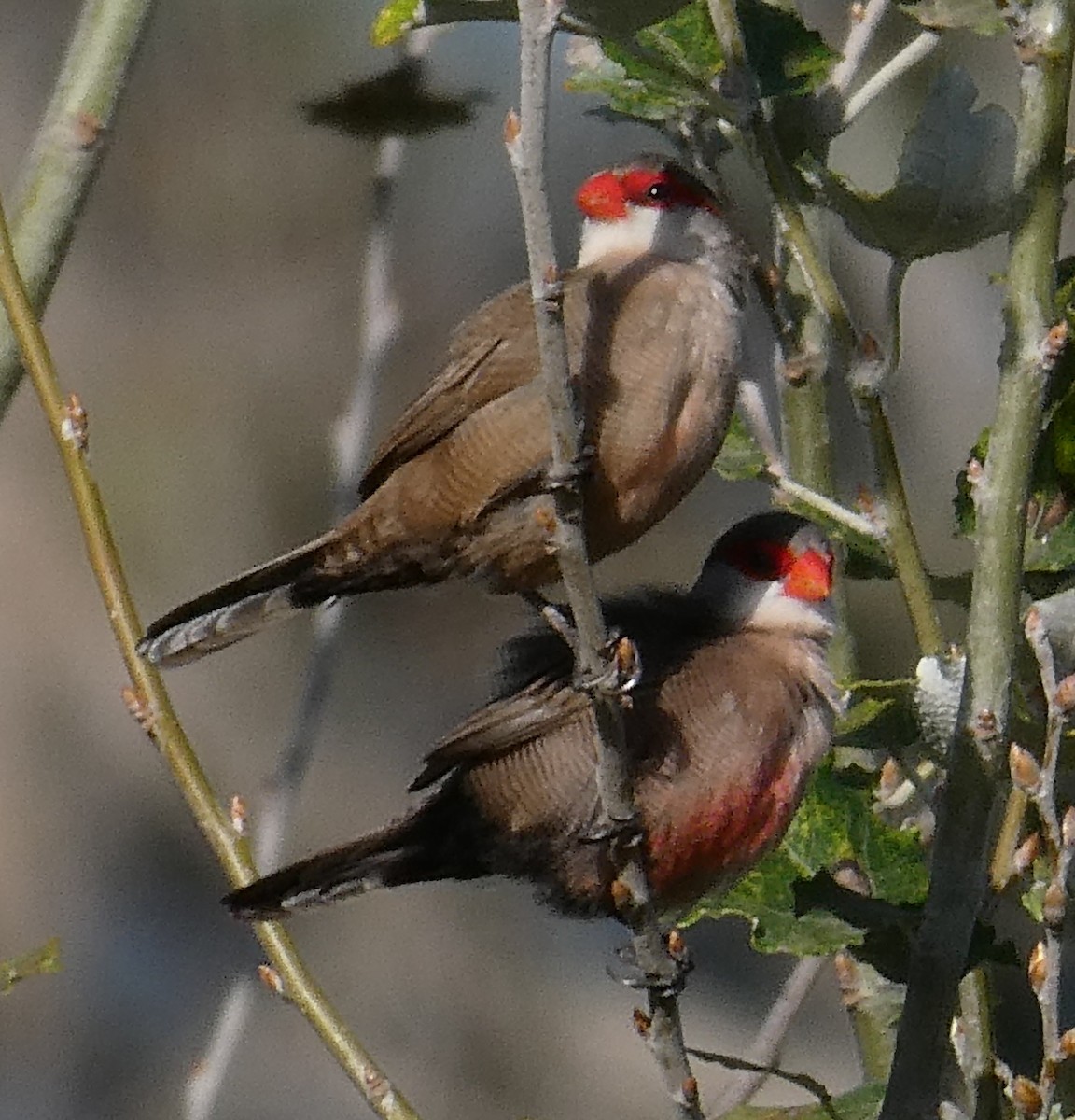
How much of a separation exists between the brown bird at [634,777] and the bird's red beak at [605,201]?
0.48 meters

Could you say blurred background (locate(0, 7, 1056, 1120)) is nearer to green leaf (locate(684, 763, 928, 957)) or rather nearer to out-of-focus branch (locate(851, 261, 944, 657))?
green leaf (locate(684, 763, 928, 957))

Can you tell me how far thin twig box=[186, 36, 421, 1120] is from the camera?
2115 millimetres

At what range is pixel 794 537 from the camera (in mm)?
2207

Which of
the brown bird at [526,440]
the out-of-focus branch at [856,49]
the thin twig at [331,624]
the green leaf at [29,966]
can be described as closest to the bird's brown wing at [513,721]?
the brown bird at [526,440]

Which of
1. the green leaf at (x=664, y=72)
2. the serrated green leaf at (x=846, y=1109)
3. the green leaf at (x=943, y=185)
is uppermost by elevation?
the green leaf at (x=664, y=72)

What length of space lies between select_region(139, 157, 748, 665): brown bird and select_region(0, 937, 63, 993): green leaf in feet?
1.05

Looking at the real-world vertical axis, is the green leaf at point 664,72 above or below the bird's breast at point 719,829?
above

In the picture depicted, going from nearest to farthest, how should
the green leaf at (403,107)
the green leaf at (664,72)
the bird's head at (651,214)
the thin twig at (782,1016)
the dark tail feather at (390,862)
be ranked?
the green leaf at (664,72)
the dark tail feather at (390,862)
the bird's head at (651,214)
the thin twig at (782,1016)
the green leaf at (403,107)

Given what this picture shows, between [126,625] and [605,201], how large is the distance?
77 centimetres

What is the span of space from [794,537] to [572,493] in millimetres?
815

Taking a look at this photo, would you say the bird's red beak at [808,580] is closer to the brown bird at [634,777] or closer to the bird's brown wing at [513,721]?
the brown bird at [634,777]

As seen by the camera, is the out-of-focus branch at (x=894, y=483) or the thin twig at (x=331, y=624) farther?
the thin twig at (x=331, y=624)

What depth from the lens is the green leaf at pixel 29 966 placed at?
5.93 ft

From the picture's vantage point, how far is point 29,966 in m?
1.86
